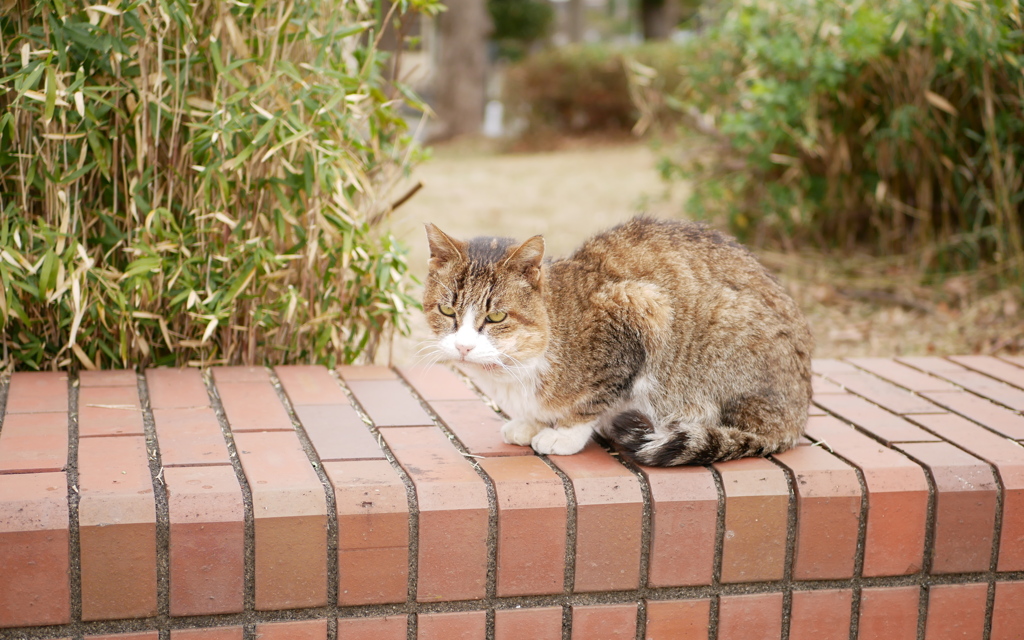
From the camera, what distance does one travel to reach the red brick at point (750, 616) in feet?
6.38

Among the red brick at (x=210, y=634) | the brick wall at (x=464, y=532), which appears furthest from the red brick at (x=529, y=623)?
the red brick at (x=210, y=634)

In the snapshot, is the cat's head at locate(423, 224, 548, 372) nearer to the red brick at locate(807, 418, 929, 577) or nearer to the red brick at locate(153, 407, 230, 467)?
the red brick at locate(153, 407, 230, 467)

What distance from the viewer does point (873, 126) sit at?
4.54 meters

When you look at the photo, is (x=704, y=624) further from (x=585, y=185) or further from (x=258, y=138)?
(x=585, y=185)

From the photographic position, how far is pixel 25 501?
5.46ft

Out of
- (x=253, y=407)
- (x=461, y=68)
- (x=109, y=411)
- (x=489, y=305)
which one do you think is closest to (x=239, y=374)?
(x=253, y=407)

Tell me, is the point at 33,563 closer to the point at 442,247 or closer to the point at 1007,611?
the point at 442,247

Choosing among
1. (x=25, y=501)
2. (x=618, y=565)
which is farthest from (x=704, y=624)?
(x=25, y=501)

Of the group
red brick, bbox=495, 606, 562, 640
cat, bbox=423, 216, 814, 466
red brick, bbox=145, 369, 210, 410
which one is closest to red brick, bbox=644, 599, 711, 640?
red brick, bbox=495, 606, 562, 640

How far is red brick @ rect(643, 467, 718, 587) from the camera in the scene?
1894mm

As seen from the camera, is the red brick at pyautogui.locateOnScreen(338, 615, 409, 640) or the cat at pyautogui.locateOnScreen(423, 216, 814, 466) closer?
the red brick at pyautogui.locateOnScreen(338, 615, 409, 640)

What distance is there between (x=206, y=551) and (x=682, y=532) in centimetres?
90

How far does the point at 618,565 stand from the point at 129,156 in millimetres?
1713

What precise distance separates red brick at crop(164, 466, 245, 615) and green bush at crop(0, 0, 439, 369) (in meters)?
0.88
